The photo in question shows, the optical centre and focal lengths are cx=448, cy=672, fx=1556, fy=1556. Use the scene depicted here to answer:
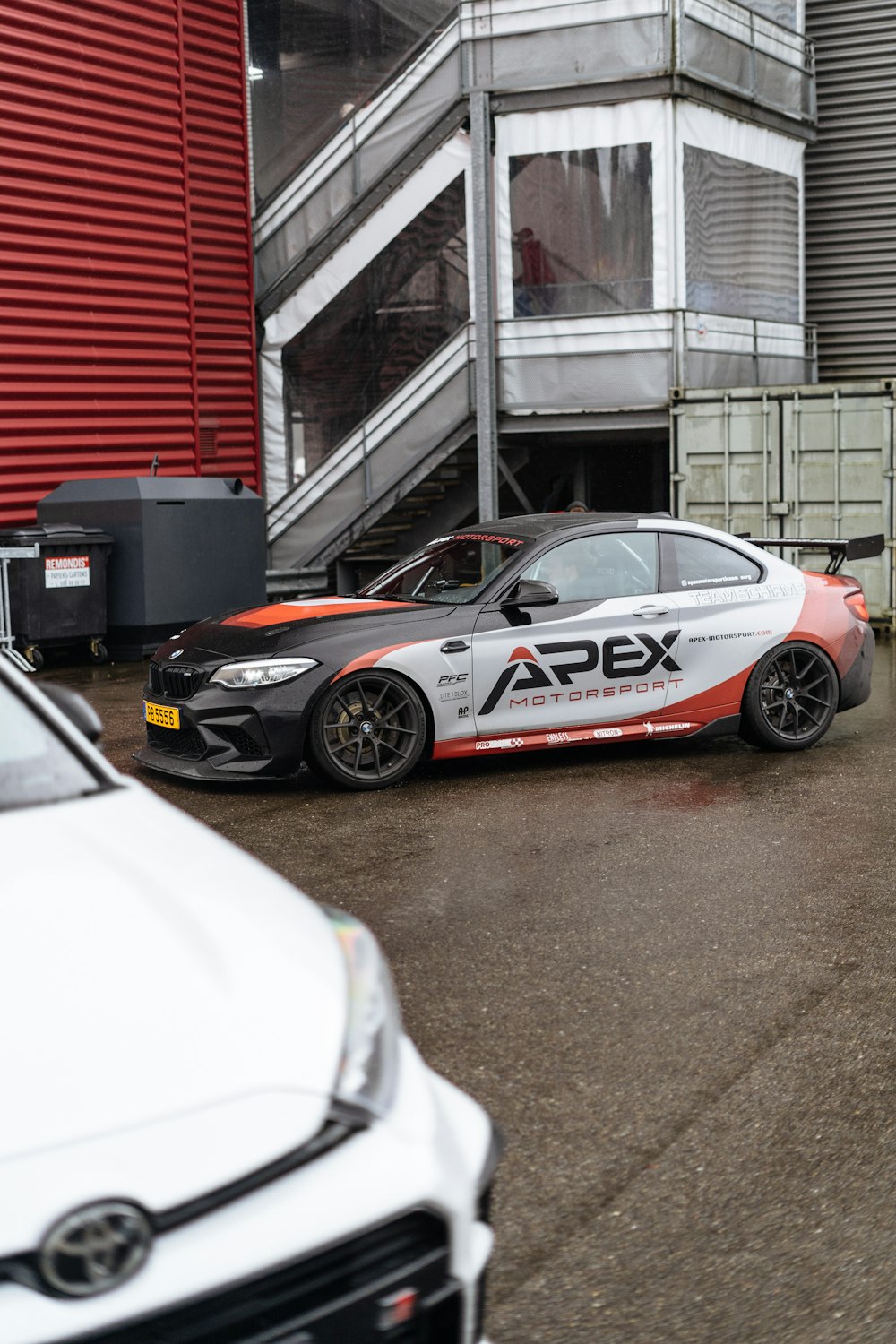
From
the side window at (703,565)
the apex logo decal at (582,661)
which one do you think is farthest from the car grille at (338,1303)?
the side window at (703,565)

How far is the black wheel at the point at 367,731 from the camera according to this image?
794cm

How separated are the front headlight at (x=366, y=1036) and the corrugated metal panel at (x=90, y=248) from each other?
13.1 m

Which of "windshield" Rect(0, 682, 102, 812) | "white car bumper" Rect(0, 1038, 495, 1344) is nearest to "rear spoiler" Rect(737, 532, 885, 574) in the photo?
"windshield" Rect(0, 682, 102, 812)

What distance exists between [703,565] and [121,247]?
962 cm

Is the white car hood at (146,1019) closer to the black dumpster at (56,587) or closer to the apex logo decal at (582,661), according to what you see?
the apex logo decal at (582,661)

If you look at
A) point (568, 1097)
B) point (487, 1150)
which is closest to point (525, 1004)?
point (568, 1097)

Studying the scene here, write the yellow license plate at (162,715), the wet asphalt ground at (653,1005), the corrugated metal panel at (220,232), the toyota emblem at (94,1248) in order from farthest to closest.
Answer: the corrugated metal panel at (220,232) → the yellow license plate at (162,715) → the wet asphalt ground at (653,1005) → the toyota emblem at (94,1248)

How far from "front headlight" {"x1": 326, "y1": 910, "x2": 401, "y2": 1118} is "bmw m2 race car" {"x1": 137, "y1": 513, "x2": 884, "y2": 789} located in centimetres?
520

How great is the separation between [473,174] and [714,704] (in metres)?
10.0

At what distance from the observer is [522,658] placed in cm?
830

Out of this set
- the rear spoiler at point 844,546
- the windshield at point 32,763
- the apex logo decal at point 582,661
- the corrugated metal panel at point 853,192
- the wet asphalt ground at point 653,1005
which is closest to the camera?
the windshield at point 32,763

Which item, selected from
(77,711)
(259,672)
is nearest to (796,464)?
(259,672)

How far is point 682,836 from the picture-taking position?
7062mm

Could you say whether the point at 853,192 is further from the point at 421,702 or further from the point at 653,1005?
the point at 653,1005
